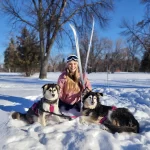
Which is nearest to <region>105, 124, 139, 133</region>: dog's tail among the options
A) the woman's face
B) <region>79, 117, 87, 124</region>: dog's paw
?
<region>79, 117, 87, 124</region>: dog's paw

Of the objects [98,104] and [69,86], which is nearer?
[98,104]

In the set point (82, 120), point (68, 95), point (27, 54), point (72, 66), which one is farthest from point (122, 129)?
point (27, 54)

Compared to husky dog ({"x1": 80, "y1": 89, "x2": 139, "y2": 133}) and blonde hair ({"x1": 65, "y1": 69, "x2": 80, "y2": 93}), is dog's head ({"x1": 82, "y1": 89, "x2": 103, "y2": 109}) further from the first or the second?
blonde hair ({"x1": 65, "y1": 69, "x2": 80, "y2": 93})

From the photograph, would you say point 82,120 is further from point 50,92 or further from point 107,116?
point 50,92

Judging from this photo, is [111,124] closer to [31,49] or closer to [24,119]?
[24,119]

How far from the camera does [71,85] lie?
4.54 m

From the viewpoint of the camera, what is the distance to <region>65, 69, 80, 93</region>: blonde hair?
4516 millimetres

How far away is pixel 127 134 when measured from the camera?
3082 mm

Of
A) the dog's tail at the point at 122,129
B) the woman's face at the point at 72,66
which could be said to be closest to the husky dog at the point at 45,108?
the woman's face at the point at 72,66

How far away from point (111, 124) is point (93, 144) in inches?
33.2

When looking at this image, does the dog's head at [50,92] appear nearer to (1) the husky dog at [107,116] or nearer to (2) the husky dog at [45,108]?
(2) the husky dog at [45,108]

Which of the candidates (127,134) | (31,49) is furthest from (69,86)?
(31,49)

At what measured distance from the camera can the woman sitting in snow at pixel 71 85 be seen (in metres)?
4.48

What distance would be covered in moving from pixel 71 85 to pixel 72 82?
71 mm
